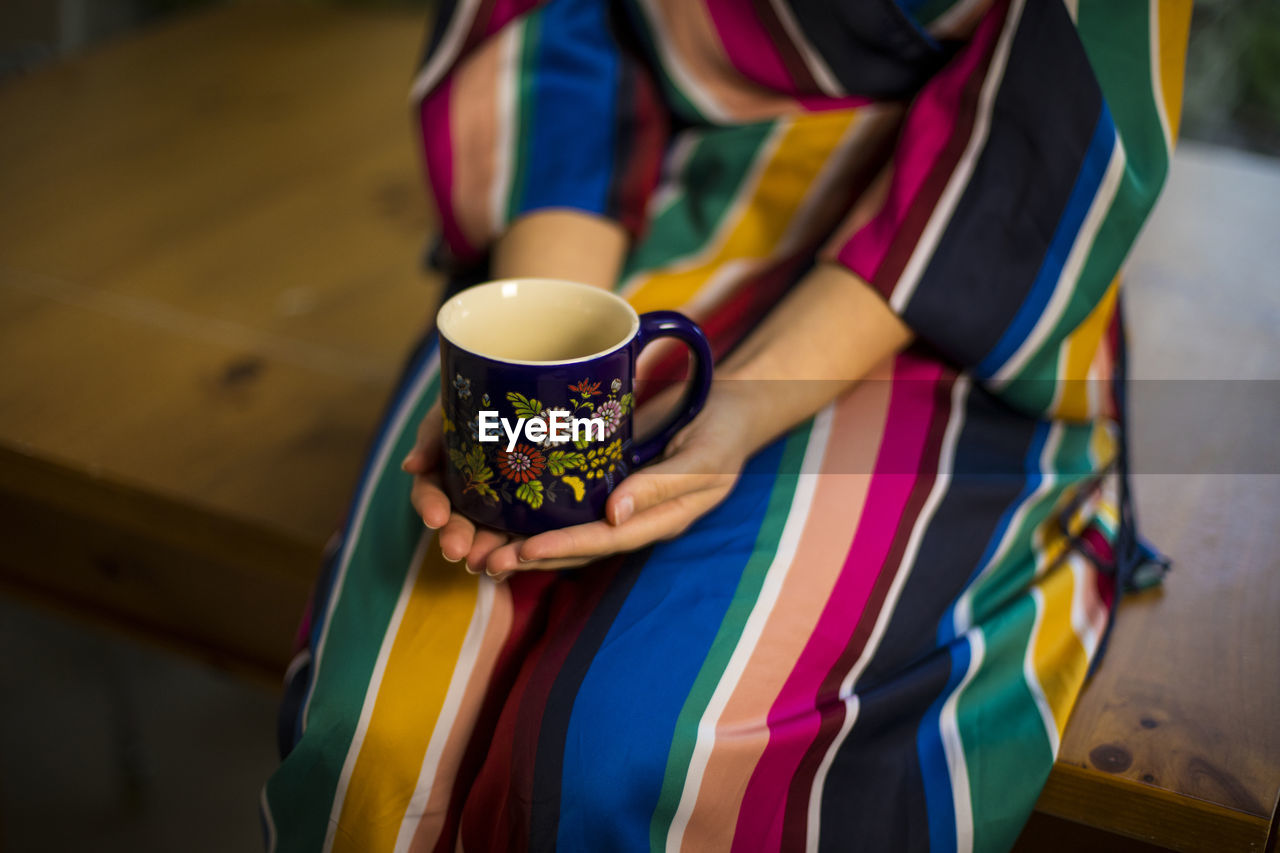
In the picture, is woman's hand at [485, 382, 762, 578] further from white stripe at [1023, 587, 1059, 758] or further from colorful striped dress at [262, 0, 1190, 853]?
white stripe at [1023, 587, 1059, 758]

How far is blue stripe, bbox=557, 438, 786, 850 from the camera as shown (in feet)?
1.69

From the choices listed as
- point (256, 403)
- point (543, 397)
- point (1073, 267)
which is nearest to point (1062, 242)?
point (1073, 267)

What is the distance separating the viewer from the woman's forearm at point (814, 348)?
0.61 meters

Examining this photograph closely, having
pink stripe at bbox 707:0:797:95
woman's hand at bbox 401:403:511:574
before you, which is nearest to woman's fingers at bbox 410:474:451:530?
woman's hand at bbox 401:403:511:574

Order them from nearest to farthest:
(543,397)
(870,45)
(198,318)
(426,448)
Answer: (543,397) → (426,448) → (870,45) → (198,318)

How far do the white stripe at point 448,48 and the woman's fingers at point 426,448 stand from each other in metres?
0.28

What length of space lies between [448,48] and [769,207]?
9.6 inches

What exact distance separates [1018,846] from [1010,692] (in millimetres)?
124

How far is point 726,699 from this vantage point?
0.53 m

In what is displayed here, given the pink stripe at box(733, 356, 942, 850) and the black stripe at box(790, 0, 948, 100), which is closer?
the pink stripe at box(733, 356, 942, 850)

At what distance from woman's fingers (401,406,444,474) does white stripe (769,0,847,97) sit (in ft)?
1.07

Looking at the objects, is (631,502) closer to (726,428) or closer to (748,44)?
(726,428)

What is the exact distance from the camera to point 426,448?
1.90 ft

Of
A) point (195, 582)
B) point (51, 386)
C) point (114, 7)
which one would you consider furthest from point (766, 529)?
point (114, 7)
